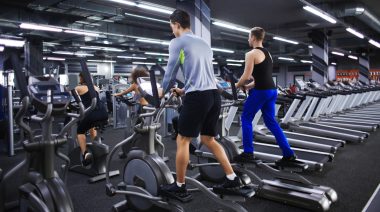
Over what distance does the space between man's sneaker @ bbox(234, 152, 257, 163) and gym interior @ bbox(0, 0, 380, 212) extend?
1.9 inches

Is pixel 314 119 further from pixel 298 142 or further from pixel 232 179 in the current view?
pixel 232 179

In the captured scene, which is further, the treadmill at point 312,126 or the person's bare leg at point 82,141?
the treadmill at point 312,126

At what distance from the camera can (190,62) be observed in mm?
2178

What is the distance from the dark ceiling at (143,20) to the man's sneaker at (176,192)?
5.53m

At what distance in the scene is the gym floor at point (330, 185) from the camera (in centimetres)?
287

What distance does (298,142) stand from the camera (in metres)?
4.85

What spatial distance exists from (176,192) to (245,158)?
102cm

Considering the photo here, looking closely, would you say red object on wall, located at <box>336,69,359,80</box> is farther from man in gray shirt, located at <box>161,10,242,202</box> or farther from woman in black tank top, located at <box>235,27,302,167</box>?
man in gray shirt, located at <box>161,10,242,202</box>

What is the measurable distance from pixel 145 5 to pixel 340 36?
11716mm

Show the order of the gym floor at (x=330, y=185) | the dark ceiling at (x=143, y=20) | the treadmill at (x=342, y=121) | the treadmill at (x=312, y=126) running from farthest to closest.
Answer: the dark ceiling at (x=143, y=20), the treadmill at (x=342, y=121), the treadmill at (x=312, y=126), the gym floor at (x=330, y=185)

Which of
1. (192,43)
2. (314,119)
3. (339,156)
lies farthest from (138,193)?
(314,119)

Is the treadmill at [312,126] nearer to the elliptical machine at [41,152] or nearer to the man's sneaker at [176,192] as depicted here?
the man's sneaker at [176,192]

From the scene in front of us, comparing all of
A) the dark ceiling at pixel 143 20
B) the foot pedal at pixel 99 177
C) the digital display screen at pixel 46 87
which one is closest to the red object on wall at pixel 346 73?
the dark ceiling at pixel 143 20

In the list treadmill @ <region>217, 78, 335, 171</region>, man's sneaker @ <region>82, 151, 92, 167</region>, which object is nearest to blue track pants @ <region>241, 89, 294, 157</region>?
treadmill @ <region>217, 78, 335, 171</region>
